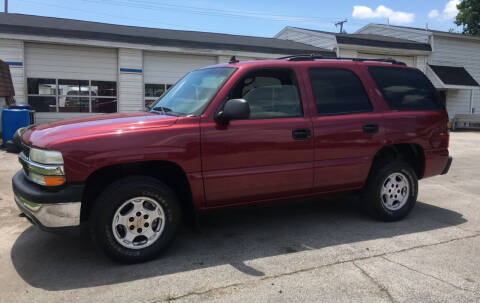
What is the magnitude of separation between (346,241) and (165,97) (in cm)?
265

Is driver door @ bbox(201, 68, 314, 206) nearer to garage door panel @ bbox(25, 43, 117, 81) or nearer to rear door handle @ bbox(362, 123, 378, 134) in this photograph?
rear door handle @ bbox(362, 123, 378, 134)

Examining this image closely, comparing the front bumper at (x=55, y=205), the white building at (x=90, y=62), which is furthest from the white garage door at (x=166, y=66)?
the front bumper at (x=55, y=205)

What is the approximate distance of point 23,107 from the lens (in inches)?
445

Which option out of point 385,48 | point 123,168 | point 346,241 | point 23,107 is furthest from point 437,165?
point 385,48

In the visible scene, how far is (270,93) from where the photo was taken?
13.8 feet

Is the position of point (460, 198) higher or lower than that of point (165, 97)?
lower

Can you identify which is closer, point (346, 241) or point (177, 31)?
point (346, 241)

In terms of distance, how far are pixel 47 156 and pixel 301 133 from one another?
2437mm

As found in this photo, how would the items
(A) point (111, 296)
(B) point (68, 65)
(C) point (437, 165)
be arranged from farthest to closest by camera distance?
(B) point (68, 65) < (C) point (437, 165) < (A) point (111, 296)

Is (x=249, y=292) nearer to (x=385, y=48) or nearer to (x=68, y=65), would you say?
(x=68, y=65)

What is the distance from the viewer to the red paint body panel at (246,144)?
3.43 m

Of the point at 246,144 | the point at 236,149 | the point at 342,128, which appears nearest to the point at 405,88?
the point at 342,128

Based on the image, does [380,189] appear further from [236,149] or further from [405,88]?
[236,149]

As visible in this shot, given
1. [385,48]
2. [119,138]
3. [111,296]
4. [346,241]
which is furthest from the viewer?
[385,48]
